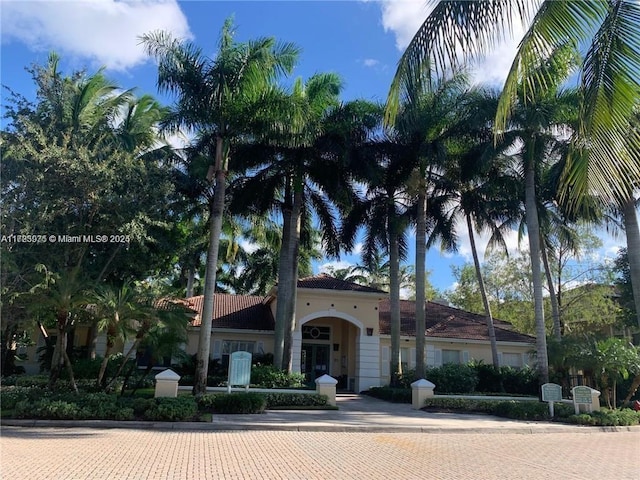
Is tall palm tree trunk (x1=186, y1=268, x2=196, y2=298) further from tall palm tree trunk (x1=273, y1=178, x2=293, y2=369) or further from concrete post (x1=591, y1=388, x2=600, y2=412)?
concrete post (x1=591, y1=388, x2=600, y2=412)

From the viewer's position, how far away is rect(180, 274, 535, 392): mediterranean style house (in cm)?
2681

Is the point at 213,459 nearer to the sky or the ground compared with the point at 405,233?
nearer to the ground

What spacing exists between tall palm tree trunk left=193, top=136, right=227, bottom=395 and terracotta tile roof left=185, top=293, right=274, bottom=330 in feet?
30.1

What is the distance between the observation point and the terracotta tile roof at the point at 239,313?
2764cm

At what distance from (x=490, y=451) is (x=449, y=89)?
16200 millimetres

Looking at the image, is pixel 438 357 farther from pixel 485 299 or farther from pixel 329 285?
pixel 329 285

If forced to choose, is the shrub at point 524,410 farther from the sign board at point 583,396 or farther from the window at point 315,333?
the window at point 315,333

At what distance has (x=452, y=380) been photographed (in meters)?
22.0

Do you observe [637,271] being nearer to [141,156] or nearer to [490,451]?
[490,451]

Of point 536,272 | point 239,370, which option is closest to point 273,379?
point 239,370

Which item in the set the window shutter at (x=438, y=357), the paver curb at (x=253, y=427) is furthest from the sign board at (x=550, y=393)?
the window shutter at (x=438, y=357)

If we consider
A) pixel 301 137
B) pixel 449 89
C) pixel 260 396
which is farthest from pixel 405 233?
pixel 260 396

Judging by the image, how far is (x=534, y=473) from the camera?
872cm

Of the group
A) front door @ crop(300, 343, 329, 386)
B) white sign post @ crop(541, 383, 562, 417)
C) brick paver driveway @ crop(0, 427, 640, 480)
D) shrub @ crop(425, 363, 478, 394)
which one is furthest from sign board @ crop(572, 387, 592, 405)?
front door @ crop(300, 343, 329, 386)
